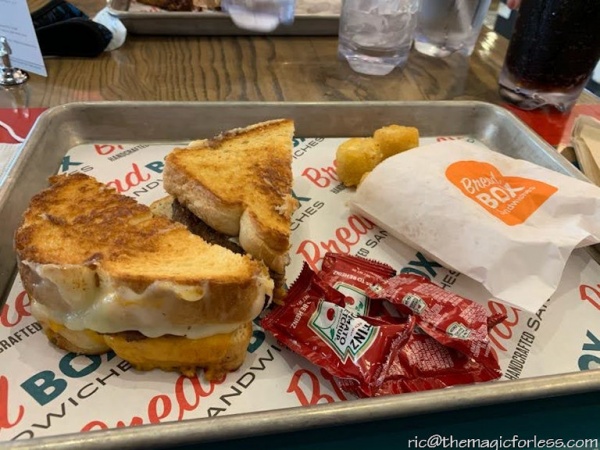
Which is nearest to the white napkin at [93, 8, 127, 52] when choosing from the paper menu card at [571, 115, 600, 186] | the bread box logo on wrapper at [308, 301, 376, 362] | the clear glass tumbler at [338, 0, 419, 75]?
the clear glass tumbler at [338, 0, 419, 75]

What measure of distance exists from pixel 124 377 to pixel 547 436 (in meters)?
0.72

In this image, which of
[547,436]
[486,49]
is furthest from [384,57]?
[547,436]

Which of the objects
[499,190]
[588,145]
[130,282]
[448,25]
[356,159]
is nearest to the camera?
[130,282]

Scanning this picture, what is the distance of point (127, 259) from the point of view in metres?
0.91

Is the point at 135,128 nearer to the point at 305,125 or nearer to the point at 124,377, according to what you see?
the point at 305,125

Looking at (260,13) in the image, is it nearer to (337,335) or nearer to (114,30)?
(114,30)

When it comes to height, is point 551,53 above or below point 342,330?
above

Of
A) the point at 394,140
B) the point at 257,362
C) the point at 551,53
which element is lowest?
the point at 257,362

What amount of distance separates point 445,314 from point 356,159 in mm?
501

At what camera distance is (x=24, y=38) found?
163cm

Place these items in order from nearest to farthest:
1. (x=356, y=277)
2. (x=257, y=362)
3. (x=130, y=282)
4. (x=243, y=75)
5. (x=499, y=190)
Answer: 1. (x=130, y=282)
2. (x=257, y=362)
3. (x=356, y=277)
4. (x=499, y=190)
5. (x=243, y=75)

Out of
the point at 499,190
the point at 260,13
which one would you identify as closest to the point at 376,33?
the point at 260,13

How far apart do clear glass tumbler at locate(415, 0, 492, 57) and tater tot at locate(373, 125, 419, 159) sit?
81 centimetres

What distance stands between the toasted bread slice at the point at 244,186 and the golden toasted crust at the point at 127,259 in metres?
0.08
